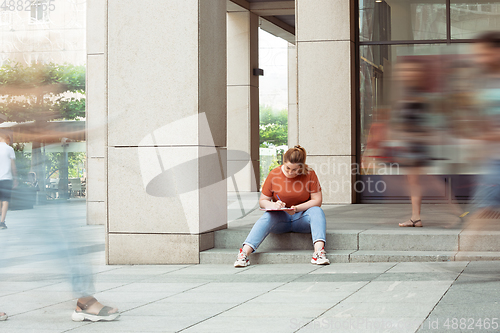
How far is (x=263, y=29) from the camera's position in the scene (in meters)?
21.4

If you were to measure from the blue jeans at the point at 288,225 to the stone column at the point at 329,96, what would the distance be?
165 inches

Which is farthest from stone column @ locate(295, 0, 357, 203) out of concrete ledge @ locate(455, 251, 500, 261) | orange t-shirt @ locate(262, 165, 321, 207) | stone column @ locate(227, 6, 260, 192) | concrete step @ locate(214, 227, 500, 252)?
stone column @ locate(227, 6, 260, 192)

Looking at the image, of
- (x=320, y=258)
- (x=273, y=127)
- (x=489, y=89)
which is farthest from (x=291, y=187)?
(x=273, y=127)

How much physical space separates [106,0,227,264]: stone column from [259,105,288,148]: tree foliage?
166 feet

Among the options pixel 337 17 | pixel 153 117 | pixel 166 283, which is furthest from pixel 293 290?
pixel 337 17

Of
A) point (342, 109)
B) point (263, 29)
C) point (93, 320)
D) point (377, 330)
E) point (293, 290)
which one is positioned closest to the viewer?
point (377, 330)

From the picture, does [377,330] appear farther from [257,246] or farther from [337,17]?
[337,17]

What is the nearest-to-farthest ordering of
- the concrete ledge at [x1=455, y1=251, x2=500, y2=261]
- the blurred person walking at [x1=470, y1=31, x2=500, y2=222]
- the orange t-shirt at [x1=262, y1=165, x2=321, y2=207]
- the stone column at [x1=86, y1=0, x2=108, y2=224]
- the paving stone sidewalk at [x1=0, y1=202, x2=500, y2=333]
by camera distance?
the blurred person walking at [x1=470, y1=31, x2=500, y2=222] → the paving stone sidewalk at [x1=0, y1=202, x2=500, y2=333] → the concrete ledge at [x1=455, y1=251, x2=500, y2=261] → the orange t-shirt at [x1=262, y1=165, x2=321, y2=207] → the stone column at [x1=86, y1=0, x2=108, y2=224]

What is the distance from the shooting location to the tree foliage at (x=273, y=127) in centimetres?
5888

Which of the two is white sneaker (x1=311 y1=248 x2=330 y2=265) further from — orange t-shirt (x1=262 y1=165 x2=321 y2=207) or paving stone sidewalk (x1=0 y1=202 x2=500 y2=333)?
orange t-shirt (x1=262 y1=165 x2=321 y2=207)

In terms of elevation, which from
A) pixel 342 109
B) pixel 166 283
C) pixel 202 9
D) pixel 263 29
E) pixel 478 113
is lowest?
pixel 166 283

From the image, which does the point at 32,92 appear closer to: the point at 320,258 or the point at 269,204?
the point at 269,204

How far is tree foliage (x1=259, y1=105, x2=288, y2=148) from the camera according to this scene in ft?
193

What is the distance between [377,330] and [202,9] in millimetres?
4358
